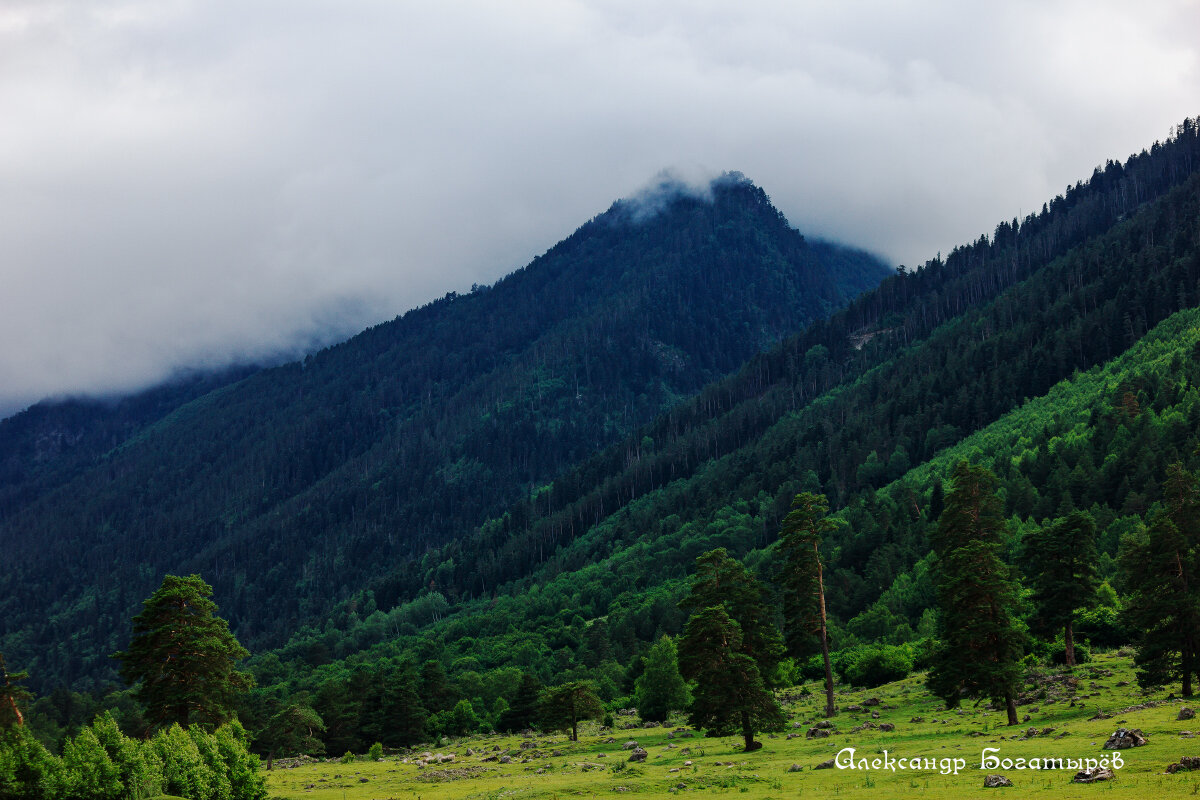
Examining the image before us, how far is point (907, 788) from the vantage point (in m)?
42.5

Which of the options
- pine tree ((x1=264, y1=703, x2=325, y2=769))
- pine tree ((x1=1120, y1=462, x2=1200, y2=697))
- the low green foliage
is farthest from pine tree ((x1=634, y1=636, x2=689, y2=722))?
the low green foliage

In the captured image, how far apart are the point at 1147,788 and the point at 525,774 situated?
43.3 meters

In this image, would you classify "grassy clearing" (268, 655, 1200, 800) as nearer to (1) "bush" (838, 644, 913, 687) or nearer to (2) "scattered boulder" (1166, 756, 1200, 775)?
(2) "scattered boulder" (1166, 756, 1200, 775)

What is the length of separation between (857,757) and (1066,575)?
40.2 meters

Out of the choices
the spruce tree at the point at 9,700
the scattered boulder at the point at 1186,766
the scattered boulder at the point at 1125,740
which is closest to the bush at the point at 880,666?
the scattered boulder at the point at 1125,740

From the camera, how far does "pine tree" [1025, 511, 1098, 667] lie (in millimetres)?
A: 82000

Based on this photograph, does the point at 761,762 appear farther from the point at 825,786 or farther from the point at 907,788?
the point at 907,788

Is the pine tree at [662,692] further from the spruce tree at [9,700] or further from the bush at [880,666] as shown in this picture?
the spruce tree at [9,700]

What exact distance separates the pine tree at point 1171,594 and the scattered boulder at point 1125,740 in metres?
18.7

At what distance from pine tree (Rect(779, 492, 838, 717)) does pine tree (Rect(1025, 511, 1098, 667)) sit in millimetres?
19549

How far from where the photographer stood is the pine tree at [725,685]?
6700 centimetres

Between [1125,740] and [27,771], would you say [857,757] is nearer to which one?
[1125,740]

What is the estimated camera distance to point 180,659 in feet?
208

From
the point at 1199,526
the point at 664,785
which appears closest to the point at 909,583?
the point at 1199,526
